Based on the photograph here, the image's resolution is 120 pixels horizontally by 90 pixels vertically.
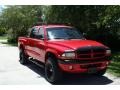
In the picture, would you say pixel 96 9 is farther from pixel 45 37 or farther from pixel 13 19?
pixel 13 19

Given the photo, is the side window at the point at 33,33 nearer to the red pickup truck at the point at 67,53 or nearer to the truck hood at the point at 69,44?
the red pickup truck at the point at 67,53

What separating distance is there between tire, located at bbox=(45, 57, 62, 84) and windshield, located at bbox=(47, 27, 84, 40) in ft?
3.64

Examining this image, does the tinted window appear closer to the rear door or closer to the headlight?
the rear door

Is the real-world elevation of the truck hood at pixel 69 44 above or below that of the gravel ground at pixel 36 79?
above

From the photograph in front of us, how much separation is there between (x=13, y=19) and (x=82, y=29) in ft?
40.7

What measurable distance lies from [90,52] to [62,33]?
1.83 meters

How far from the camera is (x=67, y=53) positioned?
805cm

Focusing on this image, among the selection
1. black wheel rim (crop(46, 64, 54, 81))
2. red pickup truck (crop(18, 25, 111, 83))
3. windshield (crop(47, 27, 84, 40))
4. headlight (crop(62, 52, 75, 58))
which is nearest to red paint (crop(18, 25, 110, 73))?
red pickup truck (crop(18, 25, 111, 83))

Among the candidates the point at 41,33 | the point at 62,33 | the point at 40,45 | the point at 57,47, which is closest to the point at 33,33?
the point at 41,33

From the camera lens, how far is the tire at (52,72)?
8359 mm

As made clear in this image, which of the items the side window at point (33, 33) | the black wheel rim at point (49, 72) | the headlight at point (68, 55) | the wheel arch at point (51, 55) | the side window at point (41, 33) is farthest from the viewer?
the side window at point (33, 33)

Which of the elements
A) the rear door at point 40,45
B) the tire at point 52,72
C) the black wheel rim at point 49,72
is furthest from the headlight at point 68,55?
the rear door at point 40,45
